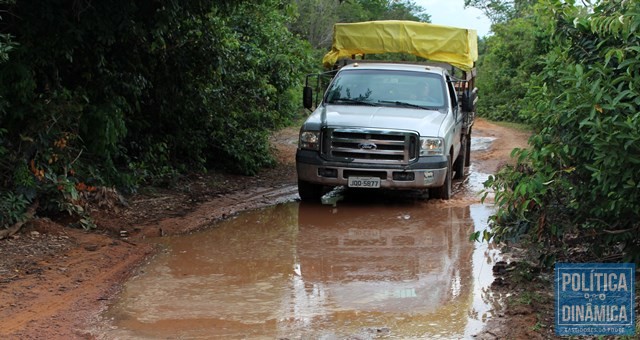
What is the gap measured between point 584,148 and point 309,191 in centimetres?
576

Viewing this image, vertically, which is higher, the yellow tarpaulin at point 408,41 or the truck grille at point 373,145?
the yellow tarpaulin at point 408,41

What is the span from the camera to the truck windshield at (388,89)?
12094 millimetres

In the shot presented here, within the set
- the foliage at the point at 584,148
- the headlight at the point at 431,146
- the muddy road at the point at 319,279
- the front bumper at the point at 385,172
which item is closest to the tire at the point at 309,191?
the muddy road at the point at 319,279

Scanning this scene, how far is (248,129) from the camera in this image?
14.7 meters

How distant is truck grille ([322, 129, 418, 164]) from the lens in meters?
A: 10.9

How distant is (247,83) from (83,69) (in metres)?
4.33

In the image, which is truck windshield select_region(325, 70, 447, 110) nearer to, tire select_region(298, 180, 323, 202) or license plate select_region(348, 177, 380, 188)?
tire select_region(298, 180, 323, 202)

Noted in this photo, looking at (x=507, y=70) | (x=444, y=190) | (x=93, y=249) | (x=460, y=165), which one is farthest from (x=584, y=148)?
(x=507, y=70)

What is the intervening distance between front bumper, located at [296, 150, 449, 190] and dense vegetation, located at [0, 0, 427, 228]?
229 centimetres

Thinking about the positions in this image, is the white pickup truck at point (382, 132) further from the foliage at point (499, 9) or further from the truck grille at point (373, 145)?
the foliage at point (499, 9)

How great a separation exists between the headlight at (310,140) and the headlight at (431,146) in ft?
4.66

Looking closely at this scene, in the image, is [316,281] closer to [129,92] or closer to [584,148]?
[584,148]

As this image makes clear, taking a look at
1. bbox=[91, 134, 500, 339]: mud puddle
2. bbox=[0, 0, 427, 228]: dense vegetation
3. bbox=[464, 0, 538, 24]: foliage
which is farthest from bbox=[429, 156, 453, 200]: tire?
bbox=[464, 0, 538, 24]: foliage

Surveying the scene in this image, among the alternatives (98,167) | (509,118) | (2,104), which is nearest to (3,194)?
(2,104)
